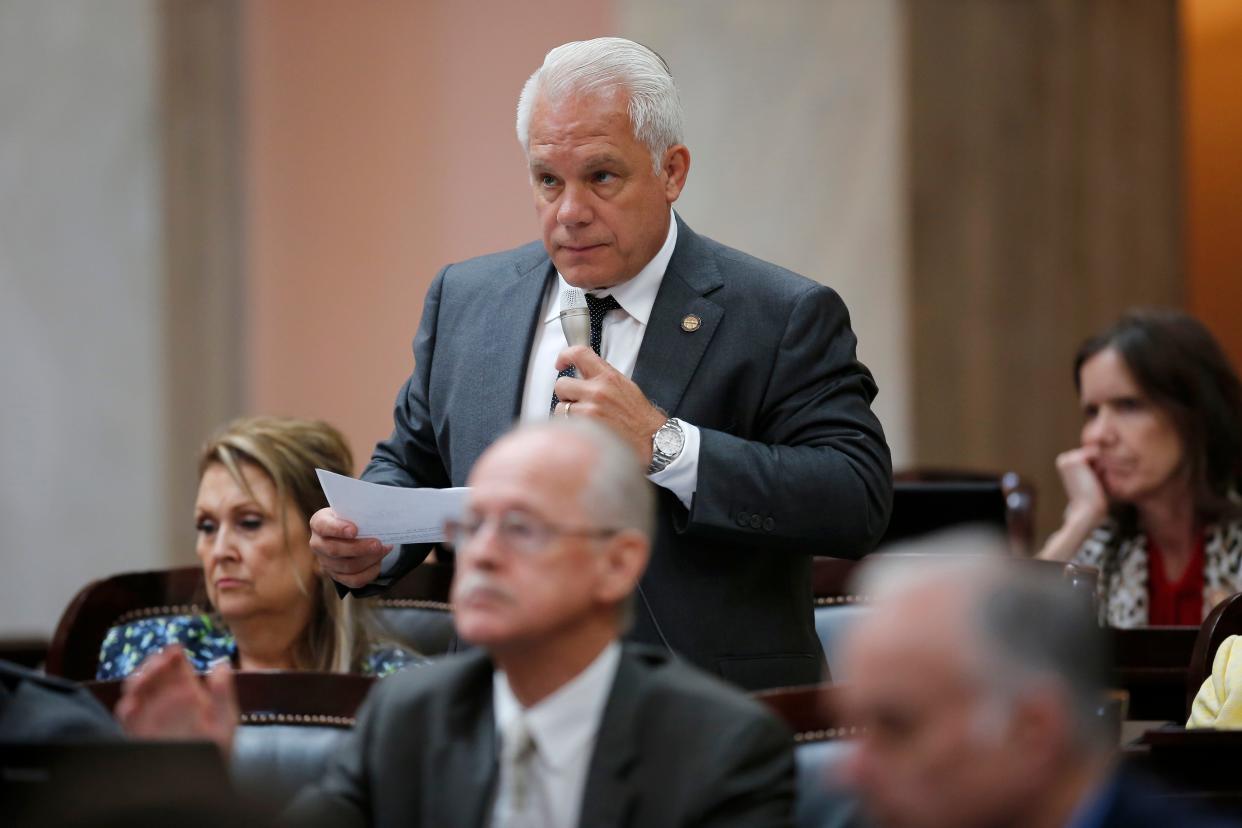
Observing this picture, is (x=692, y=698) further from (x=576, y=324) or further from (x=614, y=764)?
(x=576, y=324)

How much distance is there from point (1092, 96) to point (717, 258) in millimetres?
4377

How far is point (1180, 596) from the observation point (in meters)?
4.75

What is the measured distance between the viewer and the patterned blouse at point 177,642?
3900 mm

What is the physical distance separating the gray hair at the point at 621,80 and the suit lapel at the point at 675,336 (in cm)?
20

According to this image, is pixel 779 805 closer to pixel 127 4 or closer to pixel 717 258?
pixel 717 258

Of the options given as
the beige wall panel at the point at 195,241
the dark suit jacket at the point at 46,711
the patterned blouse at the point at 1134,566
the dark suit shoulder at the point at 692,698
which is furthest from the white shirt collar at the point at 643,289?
the beige wall panel at the point at 195,241

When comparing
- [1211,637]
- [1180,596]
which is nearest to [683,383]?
[1211,637]

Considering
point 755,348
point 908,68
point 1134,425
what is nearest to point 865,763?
point 755,348

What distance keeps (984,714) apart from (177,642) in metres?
2.61

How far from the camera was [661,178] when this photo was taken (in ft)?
9.89

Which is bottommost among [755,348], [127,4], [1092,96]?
[755,348]

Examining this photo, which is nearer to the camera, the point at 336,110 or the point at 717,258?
the point at 717,258

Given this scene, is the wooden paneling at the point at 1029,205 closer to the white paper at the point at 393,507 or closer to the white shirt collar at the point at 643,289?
the white shirt collar at the point at 643,289

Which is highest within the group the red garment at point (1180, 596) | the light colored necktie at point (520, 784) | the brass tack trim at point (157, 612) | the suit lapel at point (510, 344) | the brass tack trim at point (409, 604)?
the suit lapel at point (510, 344)
